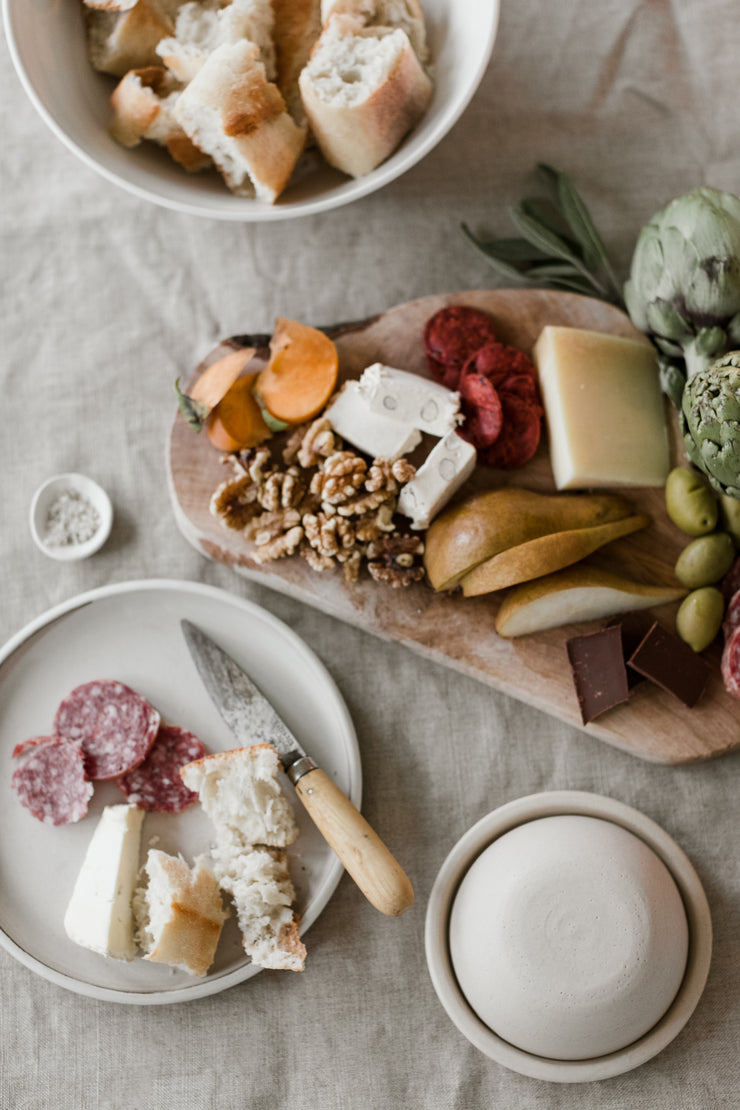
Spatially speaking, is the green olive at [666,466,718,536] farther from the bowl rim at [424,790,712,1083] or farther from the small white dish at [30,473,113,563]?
the small white dish at [30,473,113,563]

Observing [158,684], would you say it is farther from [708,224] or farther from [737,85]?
[737,85]

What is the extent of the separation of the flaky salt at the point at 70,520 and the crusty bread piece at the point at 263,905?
1.79ft

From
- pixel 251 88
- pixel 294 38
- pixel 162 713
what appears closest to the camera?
pixel 251 88

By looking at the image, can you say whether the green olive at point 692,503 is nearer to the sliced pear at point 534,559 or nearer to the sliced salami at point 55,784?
the sliced pear at point 534,559

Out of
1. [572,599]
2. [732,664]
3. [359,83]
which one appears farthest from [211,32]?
[732,664]

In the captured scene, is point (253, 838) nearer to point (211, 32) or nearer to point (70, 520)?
point (70, 520)

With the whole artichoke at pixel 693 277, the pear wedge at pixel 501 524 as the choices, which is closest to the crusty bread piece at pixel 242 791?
the pear wedge at pixel 501 524

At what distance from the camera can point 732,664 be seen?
1.22m

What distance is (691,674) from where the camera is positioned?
124cm

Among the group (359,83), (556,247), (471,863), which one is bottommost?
(471,863)

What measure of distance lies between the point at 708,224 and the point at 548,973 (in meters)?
1.05

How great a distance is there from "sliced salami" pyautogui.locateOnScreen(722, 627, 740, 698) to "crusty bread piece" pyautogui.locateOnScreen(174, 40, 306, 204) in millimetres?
925

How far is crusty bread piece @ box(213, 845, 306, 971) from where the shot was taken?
1.19 meters

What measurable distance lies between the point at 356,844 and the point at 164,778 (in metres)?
0.32
